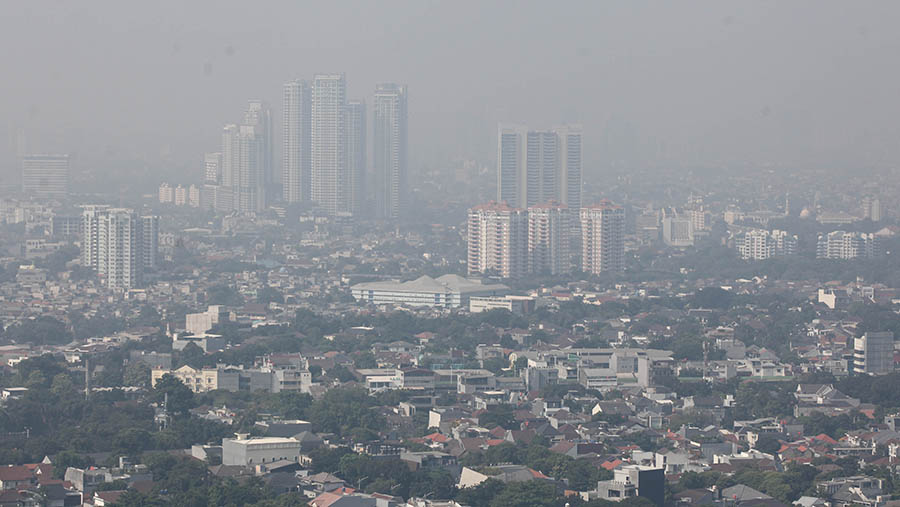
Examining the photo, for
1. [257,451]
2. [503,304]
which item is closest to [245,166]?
[503,304]

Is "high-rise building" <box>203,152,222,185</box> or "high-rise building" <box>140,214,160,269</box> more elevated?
"high-rise building" <box>203,152,222,185</box>

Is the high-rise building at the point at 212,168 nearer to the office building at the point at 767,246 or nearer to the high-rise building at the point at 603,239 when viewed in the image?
the office building at the point at 767,246

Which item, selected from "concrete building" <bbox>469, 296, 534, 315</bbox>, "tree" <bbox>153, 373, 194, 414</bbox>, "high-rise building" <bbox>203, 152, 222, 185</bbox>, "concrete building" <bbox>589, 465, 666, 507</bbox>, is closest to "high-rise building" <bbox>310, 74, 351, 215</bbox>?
"high-rise building" <bbox>203, 152, 222, 185</bbox>

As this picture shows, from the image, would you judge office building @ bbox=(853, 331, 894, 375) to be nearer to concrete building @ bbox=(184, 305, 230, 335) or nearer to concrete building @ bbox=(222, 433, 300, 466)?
concrete building @ bbox=(184, 305, 230, 335)

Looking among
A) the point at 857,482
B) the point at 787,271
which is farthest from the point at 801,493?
the point at 787,271

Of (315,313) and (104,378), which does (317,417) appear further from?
(315,313)

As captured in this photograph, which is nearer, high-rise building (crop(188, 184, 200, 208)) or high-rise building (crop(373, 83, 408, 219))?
high-rise building (crop(373, 83, 408, 219))
